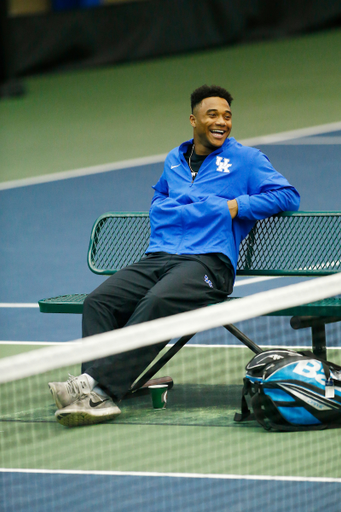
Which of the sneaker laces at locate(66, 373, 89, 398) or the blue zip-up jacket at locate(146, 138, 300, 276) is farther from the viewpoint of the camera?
the blue zip-up jacket at locate(146, 138, 300, 276)

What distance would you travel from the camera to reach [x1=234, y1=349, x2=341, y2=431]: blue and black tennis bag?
4016 mm

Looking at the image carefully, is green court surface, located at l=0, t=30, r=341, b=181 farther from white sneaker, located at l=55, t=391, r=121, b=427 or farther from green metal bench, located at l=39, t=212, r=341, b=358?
white sneaker, located at l=55, t=391, r=121, b=427

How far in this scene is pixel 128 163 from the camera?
1111cm

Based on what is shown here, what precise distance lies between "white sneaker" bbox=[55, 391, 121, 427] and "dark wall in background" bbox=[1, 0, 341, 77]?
11977 millimetres

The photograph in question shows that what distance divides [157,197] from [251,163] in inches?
23.9

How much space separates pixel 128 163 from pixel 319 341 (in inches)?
270

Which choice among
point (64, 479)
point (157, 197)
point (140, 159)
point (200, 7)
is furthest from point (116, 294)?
point (200, 7)

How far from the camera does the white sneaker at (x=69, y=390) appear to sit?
4160mm

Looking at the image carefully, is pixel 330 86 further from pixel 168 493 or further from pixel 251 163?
pixel 168 493

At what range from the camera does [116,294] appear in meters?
4.58

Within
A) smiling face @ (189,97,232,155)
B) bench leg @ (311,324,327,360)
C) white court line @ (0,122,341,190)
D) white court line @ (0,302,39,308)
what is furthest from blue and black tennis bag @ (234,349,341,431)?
white court line @ (0,122,341,190)

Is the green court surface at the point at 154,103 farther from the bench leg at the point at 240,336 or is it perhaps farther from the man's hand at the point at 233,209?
the bench leg at the point at 240,336

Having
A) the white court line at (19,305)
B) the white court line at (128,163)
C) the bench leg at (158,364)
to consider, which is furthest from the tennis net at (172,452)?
the white court line at (128,163)

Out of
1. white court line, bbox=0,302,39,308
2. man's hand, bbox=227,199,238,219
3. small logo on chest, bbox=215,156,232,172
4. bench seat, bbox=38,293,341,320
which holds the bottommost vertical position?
bench seat, bbox=38,293,341,320
